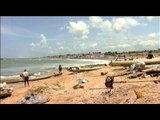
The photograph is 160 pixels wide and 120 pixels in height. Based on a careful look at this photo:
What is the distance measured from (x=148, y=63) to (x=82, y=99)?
18.1ft

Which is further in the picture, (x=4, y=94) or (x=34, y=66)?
(x=34, y=66)

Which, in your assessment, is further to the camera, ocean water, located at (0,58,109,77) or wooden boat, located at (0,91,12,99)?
ocean water, located at (0,58,109,77)

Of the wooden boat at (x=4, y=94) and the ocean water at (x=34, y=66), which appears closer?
the wooden boat at (x=4, y=94)

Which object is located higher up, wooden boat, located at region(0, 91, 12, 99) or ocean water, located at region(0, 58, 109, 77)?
wooden boat, located at region(0, 91, 12, 99)

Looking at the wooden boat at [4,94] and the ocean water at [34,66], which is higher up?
the wooden boat at [4,94]

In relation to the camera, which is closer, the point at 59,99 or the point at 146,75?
the point at 59,99
